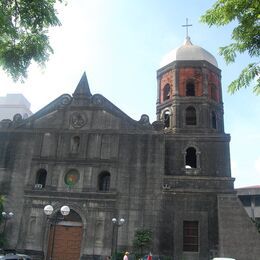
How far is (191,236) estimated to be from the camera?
22.9 metres

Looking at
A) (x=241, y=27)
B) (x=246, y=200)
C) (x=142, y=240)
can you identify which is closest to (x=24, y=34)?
(x=241, y=27)

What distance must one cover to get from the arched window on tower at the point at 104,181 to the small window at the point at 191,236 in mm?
5594

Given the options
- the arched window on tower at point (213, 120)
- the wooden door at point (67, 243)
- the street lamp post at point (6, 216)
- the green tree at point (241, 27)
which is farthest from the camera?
the arched window on tower at point (213, 120)

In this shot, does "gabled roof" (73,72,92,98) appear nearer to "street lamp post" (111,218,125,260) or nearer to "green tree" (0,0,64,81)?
"street lamp post" (111,218,125,260)

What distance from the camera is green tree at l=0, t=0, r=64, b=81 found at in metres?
7.01

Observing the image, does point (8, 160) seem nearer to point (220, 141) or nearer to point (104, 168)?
point (104, 168)

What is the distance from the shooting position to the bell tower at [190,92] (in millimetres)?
25906

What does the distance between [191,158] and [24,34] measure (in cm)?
1940

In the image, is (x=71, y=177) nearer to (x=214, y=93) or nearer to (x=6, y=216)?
(x=6, y=216)

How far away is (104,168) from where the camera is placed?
24.7 metres

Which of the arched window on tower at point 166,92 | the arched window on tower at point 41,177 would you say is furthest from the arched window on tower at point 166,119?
the arched window on tower at point 41,177

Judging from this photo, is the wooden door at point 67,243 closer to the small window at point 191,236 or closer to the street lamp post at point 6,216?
the street lamp post at point 6,216

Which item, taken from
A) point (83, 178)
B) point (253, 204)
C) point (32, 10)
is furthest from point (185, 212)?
point (253, 204)

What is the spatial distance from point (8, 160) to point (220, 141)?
14.4 metres
